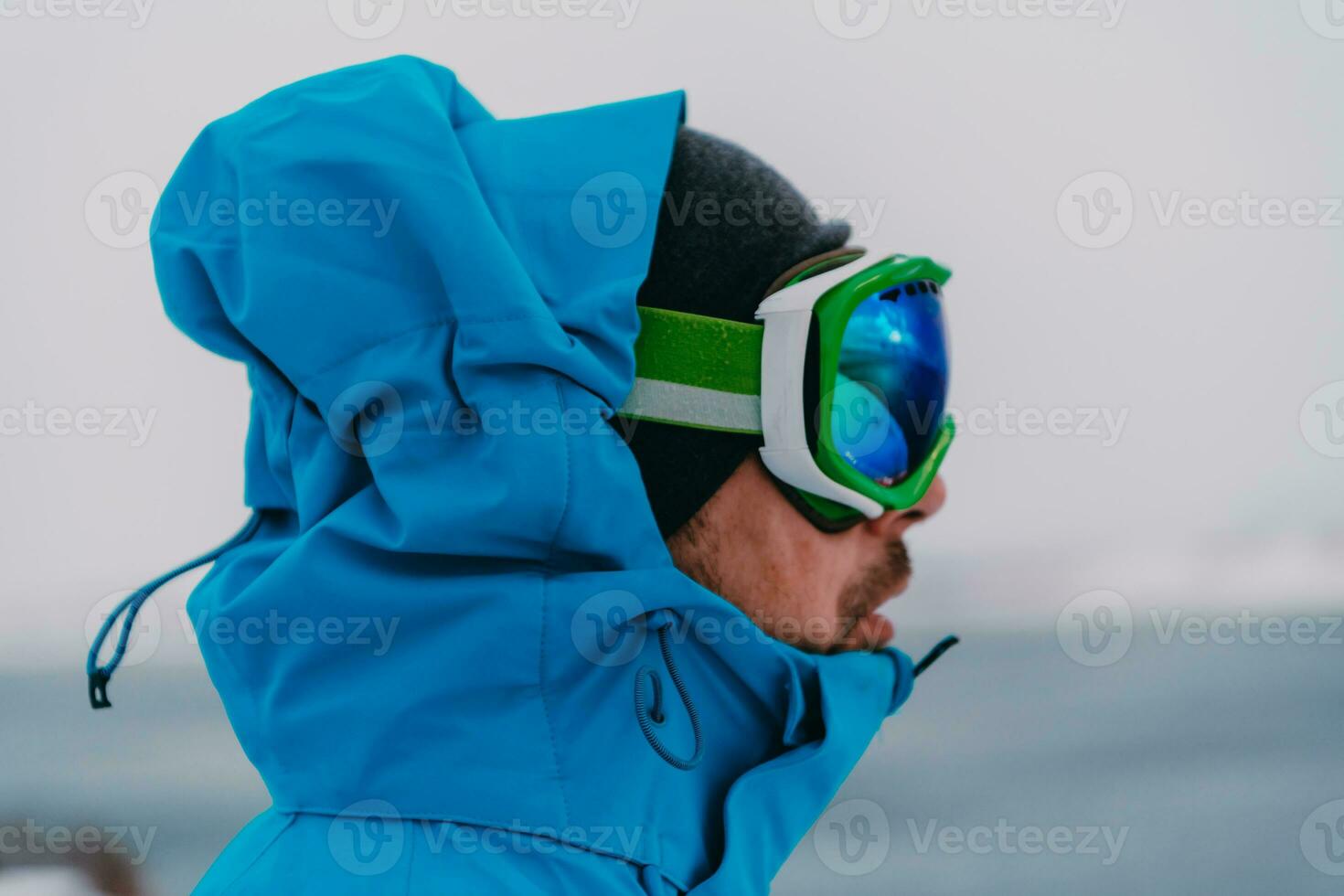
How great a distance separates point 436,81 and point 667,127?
0.17 meters

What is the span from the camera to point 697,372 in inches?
31.0

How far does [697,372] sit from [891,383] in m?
→ 0.16

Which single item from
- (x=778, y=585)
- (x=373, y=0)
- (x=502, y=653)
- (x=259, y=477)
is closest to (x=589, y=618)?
(x=502, y=653)

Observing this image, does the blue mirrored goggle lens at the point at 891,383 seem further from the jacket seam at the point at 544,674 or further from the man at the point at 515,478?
the jacket seam at the point at 544,674

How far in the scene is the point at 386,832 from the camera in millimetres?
723

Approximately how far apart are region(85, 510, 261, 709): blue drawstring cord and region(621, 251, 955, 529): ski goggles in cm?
31

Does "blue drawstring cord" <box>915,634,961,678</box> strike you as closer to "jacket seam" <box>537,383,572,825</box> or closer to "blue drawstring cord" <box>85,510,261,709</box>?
"jacket seam" <box>537,383,572,825</box>

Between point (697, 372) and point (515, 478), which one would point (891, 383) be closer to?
point (697, 372)

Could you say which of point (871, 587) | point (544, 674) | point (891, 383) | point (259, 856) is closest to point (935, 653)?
point (871, 587)

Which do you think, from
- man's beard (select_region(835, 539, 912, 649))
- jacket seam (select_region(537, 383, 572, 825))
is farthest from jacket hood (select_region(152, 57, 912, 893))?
man's beard (select_region(835, 539, 912, 649))

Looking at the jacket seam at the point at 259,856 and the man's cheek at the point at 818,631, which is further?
the man's cheek at the point at 818,631

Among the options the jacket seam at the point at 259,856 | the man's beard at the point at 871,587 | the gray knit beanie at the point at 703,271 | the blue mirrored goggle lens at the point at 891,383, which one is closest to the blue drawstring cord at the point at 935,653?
the man's beard at the point at 871,587

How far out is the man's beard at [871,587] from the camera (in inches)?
34.7

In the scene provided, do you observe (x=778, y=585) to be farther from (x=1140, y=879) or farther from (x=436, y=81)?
(x=1140, y=879)
